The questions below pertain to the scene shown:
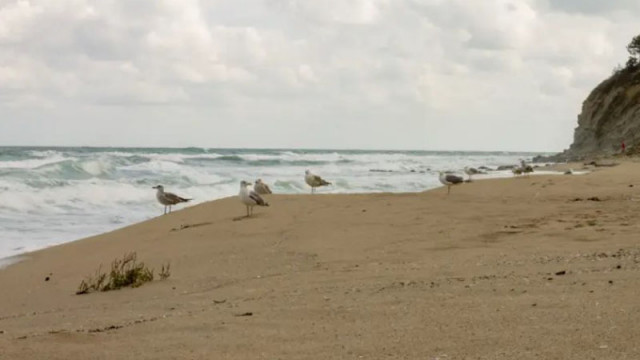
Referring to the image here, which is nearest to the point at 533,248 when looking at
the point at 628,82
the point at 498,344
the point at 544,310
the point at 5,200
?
the point at 544,310

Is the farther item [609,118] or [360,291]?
[609,118]

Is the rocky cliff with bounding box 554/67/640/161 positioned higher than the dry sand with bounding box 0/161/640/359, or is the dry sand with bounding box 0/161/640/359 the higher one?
the rocky cliff with bounding box 554/67/640/161

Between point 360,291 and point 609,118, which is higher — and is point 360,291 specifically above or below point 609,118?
below

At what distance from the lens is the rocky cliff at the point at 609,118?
4406cm

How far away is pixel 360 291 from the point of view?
5.27m

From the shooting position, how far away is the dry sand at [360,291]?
145 inches

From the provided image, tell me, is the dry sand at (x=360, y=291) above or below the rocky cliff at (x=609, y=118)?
below

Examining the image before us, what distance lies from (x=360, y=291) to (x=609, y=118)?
47.2m

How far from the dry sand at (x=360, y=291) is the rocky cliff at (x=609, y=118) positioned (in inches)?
1395

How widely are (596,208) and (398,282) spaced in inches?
233

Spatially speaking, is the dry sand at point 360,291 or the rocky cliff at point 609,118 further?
the rocky cliff at point 609,118

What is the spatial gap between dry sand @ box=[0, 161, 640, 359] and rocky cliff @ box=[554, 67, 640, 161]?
3544 cm

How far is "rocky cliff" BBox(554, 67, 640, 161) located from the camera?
44.1m

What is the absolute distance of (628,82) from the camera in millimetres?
48625
